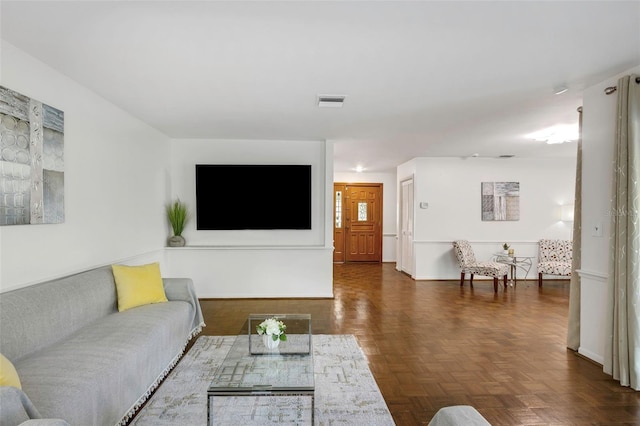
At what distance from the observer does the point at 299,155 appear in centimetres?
536

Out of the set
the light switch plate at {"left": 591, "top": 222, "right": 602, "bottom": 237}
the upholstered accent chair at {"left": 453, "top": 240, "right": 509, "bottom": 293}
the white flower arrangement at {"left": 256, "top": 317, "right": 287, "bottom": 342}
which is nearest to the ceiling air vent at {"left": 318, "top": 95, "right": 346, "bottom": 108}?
the white flower arrangement at {"left": 256, "top": 317, "right": 287, "bottom": 342}

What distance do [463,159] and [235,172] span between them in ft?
14.7

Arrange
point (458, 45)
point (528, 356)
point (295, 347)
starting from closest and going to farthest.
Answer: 1. point (458, 45)
2. point (295, 347)
3. point (528, 356)

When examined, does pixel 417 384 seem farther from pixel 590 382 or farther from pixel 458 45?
pixel 458 45

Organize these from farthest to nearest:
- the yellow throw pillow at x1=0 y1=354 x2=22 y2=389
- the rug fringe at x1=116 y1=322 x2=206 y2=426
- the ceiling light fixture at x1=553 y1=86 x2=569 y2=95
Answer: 1. the ceiling light fixture at x1=553 y1=86 x2=569 y2=95
2. the rug fringe at x1=116 y1=322 x2=206 y2=426
3. the yellow throw pillow at x1=0 y1=354 x2=22 y2=389

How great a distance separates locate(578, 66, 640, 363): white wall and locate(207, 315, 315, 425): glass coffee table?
2.54 meters

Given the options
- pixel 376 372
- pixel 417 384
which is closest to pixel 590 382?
pixel 417 384

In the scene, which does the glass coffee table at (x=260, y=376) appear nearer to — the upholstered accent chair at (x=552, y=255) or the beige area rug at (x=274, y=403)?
the beige area rug at (x=274, y=403)

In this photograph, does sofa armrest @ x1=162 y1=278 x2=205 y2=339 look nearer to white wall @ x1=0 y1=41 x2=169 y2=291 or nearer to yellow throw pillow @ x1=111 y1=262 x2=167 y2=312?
yellow throw pillow @ x1=111 y1=262 x2=167 y2=312

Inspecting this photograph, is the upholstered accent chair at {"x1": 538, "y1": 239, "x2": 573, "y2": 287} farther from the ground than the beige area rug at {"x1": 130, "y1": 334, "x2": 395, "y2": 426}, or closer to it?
farther from the ground

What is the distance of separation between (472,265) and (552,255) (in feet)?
5.71

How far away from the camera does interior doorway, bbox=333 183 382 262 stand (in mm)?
9344

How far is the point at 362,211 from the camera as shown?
30.8 feet

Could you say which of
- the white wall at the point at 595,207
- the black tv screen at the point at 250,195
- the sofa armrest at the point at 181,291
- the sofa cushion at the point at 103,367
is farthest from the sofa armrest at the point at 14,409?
the black tv screen at the point at 250,195
